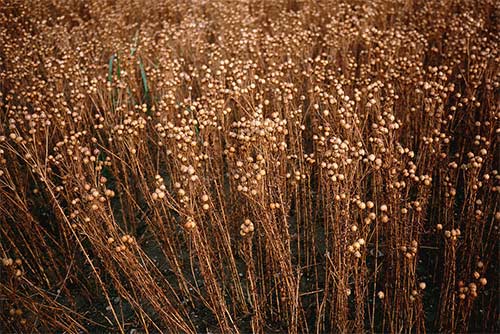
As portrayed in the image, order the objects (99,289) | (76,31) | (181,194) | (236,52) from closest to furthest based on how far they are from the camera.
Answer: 1. (181,194)
2. (99,289)
3. (236,52)
4. (76,31)

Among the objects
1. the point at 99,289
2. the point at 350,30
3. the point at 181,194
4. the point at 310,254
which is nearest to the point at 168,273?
the point at 99,289

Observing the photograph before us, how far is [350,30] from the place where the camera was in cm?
418

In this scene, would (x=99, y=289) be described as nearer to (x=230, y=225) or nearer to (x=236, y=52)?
(x=230, y=225)

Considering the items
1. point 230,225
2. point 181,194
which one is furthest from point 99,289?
point 181,194

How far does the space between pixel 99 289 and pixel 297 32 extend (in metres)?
3.12

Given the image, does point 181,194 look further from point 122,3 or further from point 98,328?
point 122,3

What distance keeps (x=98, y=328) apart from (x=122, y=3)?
5.60 m

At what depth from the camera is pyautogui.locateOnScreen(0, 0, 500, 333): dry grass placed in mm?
1821

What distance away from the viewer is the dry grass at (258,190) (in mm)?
1821

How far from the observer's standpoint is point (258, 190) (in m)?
1.69

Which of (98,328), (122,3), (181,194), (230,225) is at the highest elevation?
(122,3)

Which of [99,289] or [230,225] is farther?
[230,225]

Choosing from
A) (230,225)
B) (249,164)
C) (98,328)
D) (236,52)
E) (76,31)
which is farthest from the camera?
(76,31)

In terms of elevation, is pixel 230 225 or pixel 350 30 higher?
pixel 350 30
